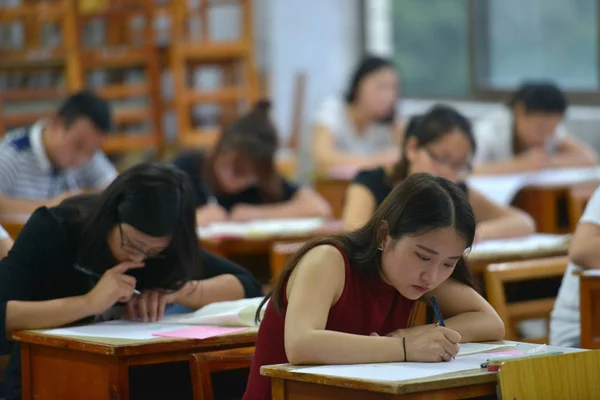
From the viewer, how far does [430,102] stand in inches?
328

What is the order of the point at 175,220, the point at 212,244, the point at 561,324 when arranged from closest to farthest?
the point at 175,220
the point at 561,324
the point at 212,244

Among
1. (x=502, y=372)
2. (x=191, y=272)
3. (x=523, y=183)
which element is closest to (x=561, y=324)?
(x=191, y=272)

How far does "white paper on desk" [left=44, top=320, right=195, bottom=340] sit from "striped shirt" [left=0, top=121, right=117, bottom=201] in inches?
84.1

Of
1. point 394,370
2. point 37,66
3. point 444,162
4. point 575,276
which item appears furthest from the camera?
point 37,66

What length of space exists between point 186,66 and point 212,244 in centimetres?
439

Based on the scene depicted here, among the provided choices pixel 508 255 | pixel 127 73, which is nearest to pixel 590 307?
pixel 508 255

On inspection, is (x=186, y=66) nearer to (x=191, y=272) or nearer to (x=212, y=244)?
(x=212, y=244)

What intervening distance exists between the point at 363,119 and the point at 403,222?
4.25m

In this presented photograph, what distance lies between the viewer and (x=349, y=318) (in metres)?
2.24

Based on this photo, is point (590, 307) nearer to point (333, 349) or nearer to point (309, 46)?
point (333, 349)

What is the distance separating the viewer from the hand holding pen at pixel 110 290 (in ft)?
8.68

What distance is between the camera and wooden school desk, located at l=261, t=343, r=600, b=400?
185 cm

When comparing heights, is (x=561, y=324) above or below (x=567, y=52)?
below

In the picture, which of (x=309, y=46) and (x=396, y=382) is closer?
(x=396, y=382)
